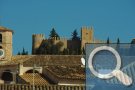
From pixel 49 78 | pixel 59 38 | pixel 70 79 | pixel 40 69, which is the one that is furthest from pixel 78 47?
pixel 70 79

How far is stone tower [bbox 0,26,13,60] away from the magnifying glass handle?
4909 centimetres

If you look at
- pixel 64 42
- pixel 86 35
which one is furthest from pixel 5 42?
pixel 86 35

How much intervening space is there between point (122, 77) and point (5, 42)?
49.8m

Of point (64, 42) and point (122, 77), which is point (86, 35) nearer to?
point (64, 42)

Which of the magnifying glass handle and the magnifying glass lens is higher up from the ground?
the magnifying glass lens

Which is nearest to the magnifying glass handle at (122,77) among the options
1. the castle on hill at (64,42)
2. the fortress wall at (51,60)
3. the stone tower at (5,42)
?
the fortress wall at (51,60)

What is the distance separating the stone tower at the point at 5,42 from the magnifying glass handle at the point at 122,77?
1933 inches

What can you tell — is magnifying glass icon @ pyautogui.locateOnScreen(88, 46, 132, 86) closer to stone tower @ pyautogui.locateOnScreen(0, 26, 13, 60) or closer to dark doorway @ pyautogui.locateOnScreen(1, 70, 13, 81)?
dark doorway @ pyautogui.locateOnScreen(1, 70, 13, 81)

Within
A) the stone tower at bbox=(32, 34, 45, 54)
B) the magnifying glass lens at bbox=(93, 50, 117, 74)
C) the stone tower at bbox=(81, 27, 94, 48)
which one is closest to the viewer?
the magnifying glass lens at bbox=(93, 50, 117, 74)

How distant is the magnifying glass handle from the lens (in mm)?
3037

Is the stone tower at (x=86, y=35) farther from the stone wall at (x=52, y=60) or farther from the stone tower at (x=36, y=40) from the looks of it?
the stone wall at (x=52, y=60)

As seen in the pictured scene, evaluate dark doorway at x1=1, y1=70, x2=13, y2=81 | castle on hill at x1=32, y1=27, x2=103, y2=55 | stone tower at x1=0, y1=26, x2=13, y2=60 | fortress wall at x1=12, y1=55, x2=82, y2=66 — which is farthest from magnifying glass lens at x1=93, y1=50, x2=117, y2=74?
castle on hill at x1=32, y1=27, x2=103, y2=55

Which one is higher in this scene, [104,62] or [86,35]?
[86,35]

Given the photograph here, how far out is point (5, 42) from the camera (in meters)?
52.5
